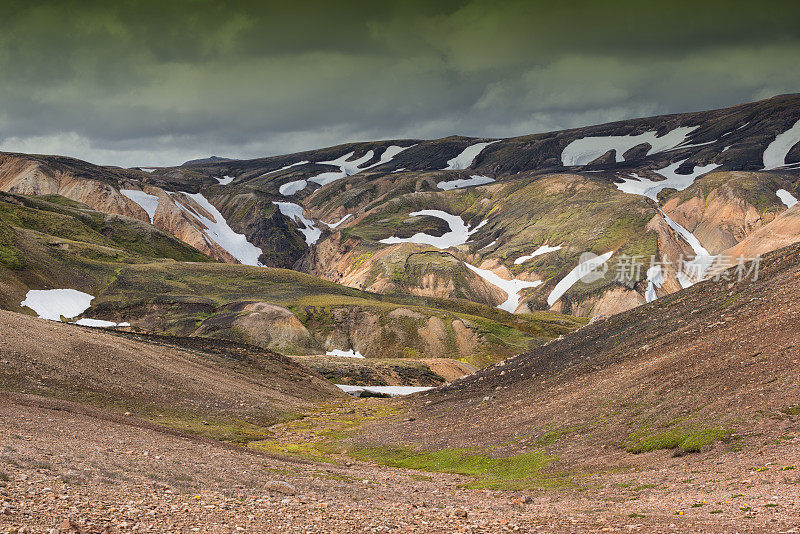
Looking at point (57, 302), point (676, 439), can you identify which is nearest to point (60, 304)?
point (57, 302)

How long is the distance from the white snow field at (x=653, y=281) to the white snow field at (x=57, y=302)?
147387 millimetres

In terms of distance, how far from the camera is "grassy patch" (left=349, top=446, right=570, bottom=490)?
29969 millimetres

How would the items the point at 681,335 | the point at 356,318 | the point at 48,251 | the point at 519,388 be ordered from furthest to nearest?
the point at 48,251 < the point at 356,318 < the point at 519,388 < the point at 681,335

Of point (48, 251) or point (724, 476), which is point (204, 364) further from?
point (48, 251)

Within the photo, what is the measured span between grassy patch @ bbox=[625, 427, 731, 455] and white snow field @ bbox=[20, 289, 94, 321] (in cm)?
10552

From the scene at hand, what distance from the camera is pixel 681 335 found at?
45188mm

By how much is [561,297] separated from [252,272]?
96961 mm

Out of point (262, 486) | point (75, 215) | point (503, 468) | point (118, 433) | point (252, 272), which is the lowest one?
point (503, 468)

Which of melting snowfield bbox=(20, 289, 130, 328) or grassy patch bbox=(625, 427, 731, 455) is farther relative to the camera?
melting snowfield bbox=(20, 289, 130, 328)

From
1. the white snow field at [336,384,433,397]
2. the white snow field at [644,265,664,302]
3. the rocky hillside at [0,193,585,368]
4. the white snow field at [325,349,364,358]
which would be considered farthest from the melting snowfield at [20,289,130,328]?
the white snow field at [644,265,664,302]

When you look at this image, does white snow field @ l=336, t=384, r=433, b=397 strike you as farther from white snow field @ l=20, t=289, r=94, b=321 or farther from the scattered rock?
A: the scattered rock

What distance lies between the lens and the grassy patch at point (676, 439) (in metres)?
28.1

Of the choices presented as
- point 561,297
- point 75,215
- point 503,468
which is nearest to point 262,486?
point 503,468

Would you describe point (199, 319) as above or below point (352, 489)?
above
